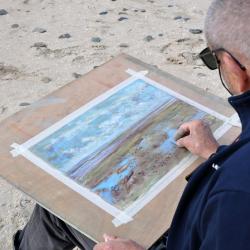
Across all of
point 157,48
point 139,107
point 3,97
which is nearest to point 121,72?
point 139,107

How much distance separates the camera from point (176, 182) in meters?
1.60

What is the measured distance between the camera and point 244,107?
122 centimetres

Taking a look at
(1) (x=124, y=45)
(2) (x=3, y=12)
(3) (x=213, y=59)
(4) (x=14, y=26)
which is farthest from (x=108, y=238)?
(2) (x=3, y=12)

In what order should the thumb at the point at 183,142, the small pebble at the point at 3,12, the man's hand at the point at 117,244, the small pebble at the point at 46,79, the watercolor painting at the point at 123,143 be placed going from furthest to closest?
the small pebble at the point at 3,12 < the small pebble at the point at 46,79 < the thumb at the point at 183,142 < the watercolor painting at the point at 123,143 < the man's hand at the point at 117,244

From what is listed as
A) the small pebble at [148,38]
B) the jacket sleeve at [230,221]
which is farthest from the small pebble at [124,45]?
the jacket sleeve at [230,221]

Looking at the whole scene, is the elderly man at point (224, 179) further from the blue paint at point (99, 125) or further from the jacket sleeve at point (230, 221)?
the blue paint at point (99, 125)

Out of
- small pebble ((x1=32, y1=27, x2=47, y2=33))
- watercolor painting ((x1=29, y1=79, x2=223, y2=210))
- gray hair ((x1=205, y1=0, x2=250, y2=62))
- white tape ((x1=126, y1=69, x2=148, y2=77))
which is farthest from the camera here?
small pebble ((x1=32, y1=27, x2=47, y2=33))

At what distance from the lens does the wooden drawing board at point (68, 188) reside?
1.47 m

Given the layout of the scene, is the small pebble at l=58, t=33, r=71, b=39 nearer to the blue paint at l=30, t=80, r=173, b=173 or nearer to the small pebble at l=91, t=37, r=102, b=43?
the small pebble at l=91, t=37, r=102, b=43

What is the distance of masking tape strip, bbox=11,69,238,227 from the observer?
4.95ft

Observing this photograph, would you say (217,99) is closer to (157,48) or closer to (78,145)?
(78,145)

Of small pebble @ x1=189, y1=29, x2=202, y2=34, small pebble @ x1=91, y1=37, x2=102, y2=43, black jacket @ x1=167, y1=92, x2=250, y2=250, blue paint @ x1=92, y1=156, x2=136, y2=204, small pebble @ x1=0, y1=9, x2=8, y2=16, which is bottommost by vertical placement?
small pebble @ x1=0, y1=9, x2=8, y2=16

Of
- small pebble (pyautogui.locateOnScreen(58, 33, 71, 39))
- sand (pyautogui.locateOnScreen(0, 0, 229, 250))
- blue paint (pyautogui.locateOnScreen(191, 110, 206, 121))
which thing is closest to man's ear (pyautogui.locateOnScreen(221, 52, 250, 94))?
blue paint (pyautogui.locateOnScreen(191, 110, 206, 121))

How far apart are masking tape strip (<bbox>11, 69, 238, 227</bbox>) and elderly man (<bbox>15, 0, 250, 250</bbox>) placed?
0.33 ft
